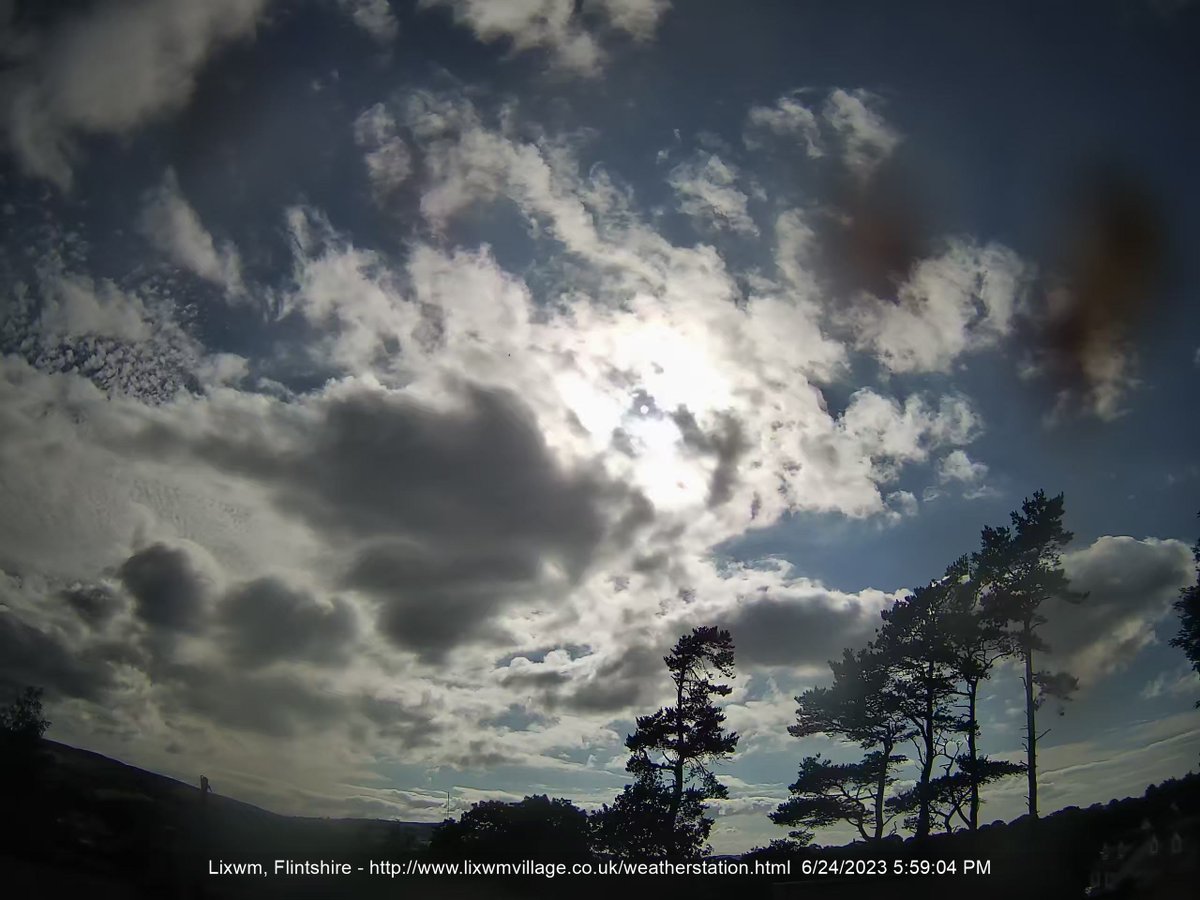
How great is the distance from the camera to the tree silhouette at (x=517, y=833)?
3622 cm

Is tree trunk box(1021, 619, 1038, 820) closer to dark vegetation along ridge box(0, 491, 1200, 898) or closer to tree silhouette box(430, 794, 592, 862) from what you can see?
dark vegetation along ridge box(0, 491, 1200, 898)

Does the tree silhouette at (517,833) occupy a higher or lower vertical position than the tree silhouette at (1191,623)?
lower

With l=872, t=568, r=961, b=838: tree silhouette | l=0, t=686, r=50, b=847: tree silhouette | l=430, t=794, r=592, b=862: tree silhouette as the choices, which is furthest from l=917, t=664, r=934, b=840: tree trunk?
l=0, t=686, r=50, b=847: tree silhouette

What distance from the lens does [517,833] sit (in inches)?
1511

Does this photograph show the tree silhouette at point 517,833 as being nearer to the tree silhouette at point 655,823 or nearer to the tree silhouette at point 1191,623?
the tree silhouette at point 655,823

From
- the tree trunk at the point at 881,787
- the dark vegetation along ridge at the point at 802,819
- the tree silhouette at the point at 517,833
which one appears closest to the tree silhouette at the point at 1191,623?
the dark vegetation along ridge at the point at 802,819

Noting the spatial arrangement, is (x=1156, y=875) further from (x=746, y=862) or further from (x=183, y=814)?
(x=183, y=814)

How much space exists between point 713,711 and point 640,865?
7.06 metres

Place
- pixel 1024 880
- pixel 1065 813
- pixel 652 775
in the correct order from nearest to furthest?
pixel 1024 880 < pixel 1065 813 < pixel 652 775

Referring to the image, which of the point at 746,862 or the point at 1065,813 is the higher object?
the point at 1065,813

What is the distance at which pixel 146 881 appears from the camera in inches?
680

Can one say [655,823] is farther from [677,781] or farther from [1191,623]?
[1191,623]

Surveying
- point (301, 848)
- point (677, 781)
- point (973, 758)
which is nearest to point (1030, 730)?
point (973, 758)

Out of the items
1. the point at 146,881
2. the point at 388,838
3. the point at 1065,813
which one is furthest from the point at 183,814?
the point at 1065,813
